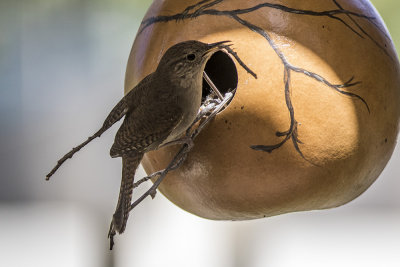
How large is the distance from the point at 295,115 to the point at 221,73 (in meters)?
Answer: 0.37

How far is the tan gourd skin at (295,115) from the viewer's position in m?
1.92

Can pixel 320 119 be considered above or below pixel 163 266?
above

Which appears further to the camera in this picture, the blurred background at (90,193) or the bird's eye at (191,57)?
the blurred background at (90,193)

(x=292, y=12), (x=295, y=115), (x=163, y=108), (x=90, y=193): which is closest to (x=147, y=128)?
(x=163, y=108)

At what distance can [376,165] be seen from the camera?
2088 millimetres

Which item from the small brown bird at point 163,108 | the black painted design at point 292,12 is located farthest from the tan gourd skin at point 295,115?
the small brown bird at point 163,108

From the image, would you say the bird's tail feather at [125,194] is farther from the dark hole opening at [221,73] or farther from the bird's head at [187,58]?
the dark hole opening at [221,73]

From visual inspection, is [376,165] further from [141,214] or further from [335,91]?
[141,214]

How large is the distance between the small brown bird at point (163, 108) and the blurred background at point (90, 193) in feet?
7.77

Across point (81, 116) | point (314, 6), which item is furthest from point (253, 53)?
point (81, 116)

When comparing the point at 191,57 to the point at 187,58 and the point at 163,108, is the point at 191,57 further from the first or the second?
the point at 163,108

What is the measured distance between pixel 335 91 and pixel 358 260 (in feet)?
10.7

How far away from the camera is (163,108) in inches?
74.2

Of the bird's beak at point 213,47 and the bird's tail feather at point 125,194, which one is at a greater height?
the bird's beak at point 213,47
